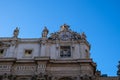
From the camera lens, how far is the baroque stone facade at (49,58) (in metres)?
34.9

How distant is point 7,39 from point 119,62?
48.7 ft

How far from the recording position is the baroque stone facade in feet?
115

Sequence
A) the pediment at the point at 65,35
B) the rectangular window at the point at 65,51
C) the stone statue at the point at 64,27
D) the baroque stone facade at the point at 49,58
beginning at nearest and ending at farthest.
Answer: the baroque stone facade at the point at 49,58, the rectangular window at the point at 65,51, the pediment at the point at 65,35, the stone statue at the point at 64,27

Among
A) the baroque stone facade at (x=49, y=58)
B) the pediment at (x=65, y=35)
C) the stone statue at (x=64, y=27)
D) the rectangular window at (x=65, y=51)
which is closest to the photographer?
the baroque stone facade at (x=49, y=58)

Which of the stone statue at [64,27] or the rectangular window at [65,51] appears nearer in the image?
the rectangular window at [65,51]

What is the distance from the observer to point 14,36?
128ft

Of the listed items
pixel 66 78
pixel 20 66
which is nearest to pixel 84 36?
pixel 66 78

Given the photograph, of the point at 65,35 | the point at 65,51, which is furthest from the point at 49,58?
the point at 65,35

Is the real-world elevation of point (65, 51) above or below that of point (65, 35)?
below

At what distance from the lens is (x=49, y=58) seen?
35562mm

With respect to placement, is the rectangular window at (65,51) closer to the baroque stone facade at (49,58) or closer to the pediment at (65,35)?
the baroque stone facade at (49,58)

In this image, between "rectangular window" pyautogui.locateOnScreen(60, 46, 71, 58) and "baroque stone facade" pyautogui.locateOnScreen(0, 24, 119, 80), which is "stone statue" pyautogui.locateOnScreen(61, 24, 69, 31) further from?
"rectangular window" pyautogui.locateOnScreen(60, 46, 71, 58)

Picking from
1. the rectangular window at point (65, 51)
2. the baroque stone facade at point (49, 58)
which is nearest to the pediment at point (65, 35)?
the baroque stone facade at point (49, 58)

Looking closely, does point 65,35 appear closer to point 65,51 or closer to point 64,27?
point 64,27
